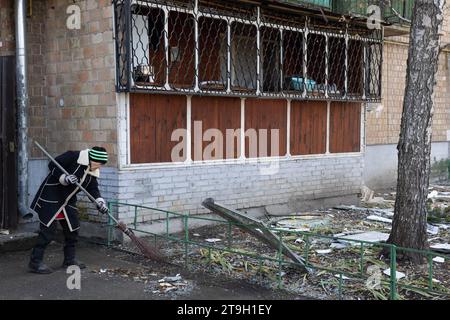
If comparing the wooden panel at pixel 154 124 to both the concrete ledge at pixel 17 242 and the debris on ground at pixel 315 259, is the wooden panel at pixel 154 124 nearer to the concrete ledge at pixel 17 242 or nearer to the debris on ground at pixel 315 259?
the debris on ground at pixel 315 259

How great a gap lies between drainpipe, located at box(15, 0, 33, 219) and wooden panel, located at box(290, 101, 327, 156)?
15.1ft

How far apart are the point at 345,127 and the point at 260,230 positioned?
17.9 ft

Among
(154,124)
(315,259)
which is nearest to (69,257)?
(154,124)

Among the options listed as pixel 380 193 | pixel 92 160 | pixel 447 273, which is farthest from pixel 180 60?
pixel 380 193

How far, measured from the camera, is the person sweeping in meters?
5.99

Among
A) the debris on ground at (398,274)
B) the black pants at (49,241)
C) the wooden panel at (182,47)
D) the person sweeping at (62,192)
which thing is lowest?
the debris on ground at (398,274)

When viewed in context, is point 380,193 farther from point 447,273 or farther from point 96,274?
point 96,274

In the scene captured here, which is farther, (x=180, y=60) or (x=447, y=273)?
(x=180, y=60)

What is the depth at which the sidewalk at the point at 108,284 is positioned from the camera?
5.45m

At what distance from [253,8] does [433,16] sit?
3324 millimetres

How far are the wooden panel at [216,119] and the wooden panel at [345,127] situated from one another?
8.62ft

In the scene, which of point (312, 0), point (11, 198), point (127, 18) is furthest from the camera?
point (312, 0)

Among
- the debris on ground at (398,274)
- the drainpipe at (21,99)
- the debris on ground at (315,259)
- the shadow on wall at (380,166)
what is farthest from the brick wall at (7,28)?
the shadow on wall at (380,166)

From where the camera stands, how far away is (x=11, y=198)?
25.6 feet
